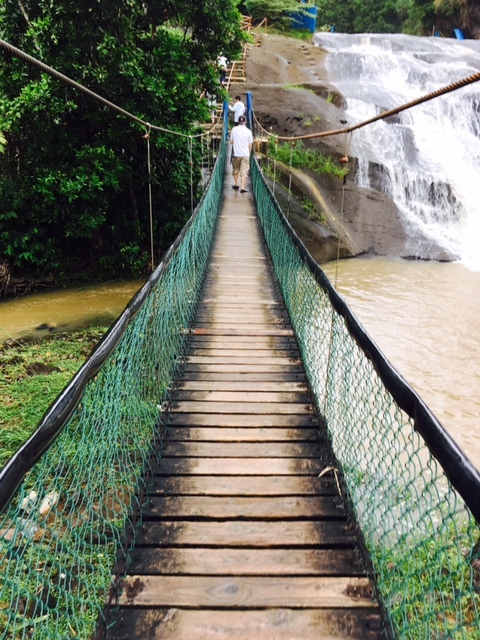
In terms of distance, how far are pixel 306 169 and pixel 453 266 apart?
11.8 feet

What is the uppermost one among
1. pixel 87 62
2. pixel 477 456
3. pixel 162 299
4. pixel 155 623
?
pixel 87 62

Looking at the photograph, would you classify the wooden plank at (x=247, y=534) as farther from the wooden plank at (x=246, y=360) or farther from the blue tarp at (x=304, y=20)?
the blue tarp at (x=304, y=20)

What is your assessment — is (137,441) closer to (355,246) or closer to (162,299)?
(162,299)

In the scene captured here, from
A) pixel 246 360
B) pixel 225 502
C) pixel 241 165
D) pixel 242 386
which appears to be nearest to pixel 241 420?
pixel 242 386

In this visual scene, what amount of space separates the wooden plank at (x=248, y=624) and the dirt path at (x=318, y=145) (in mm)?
5626

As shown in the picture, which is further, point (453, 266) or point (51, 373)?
point (453, 266)

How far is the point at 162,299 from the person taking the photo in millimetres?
2656

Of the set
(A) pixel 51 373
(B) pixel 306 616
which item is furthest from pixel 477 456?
(A) pixel 51 373

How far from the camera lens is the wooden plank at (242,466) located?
2047 millimetres

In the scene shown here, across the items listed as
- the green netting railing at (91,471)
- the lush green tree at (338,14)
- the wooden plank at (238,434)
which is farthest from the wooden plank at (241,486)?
the lush green tree at (338,14)

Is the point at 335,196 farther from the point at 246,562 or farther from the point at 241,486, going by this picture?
the point at 246,562

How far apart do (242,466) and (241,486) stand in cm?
13

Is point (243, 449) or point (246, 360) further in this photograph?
point (246, 360)

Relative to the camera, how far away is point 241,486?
197cm
